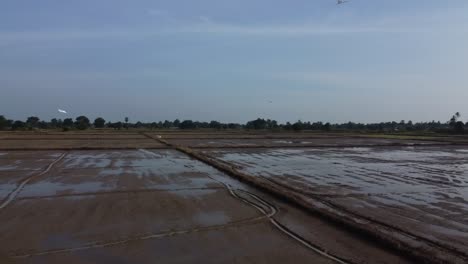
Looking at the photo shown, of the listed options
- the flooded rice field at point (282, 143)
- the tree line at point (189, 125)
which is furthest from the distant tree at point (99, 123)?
the flooded rice field at point (282, 143)

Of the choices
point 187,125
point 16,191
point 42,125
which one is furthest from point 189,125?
point 16,191

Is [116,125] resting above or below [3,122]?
below

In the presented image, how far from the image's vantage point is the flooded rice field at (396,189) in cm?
872

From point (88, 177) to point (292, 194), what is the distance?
8.39 metres

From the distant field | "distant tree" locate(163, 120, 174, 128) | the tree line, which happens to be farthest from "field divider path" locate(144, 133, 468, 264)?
"distant tree" locate(163, 120, 174, 128)

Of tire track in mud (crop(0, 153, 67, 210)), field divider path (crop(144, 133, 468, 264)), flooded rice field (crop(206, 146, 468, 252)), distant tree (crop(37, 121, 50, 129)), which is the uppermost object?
distant tree (crop(37, 121, 50, 129))

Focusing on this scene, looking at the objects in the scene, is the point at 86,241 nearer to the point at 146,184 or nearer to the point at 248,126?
the point at 146,184

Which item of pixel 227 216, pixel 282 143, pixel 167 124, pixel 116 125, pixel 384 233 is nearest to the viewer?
pixel 384 233

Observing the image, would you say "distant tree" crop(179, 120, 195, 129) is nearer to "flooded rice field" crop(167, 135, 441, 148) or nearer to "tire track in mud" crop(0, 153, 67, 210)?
"flooded rice field" crop(167, 135, 441, 148)

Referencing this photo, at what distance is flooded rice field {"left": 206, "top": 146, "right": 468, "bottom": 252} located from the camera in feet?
28.6

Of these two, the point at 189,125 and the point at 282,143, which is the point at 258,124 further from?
the point at 282,143

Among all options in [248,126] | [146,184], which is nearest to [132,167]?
[146,184]

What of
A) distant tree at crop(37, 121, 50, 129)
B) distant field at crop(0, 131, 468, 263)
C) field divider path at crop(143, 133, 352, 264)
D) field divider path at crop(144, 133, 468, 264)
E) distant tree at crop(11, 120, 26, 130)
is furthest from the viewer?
distant tree at crop(37, 121, 50, 129)

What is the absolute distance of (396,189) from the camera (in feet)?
44.4
